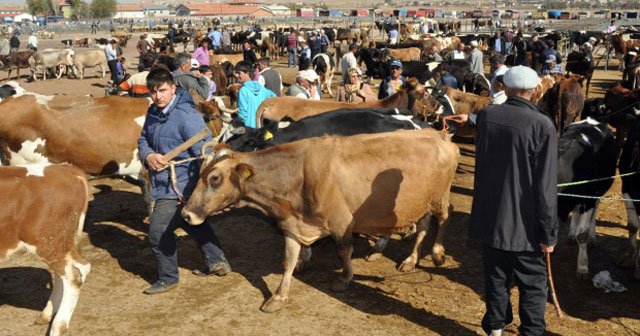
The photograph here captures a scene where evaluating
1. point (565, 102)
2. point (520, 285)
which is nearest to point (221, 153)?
point (520, 285)

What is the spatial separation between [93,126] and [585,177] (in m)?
5.72

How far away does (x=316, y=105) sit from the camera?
334 inches

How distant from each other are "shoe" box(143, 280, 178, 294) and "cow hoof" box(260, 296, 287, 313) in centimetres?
100

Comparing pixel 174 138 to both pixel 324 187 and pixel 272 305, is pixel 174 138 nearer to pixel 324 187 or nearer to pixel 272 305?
pixel 324 187

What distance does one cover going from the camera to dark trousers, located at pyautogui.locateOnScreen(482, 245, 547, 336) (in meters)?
4.02

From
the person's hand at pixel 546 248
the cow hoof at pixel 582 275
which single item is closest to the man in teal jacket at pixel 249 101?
the cow hoof at pixel 582 275

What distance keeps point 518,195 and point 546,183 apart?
0.21 meters

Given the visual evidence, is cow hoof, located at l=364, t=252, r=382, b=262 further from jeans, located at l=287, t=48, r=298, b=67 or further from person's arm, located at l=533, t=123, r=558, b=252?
jeans, located at l=287, t=48, r=298, b=67

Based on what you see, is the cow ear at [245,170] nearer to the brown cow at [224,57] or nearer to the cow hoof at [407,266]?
the cow hoof at [407,266]

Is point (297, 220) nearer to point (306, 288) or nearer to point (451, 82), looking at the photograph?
point (306, 288)

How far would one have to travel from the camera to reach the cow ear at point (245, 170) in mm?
5102

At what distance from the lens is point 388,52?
75.9ft

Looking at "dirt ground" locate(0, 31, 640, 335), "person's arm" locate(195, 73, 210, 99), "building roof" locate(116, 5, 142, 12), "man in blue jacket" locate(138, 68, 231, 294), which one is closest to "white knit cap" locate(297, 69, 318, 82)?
"person's arm" locate(195, 73, 210, 99)

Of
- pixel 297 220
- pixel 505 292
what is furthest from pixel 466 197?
pixel 505 292
